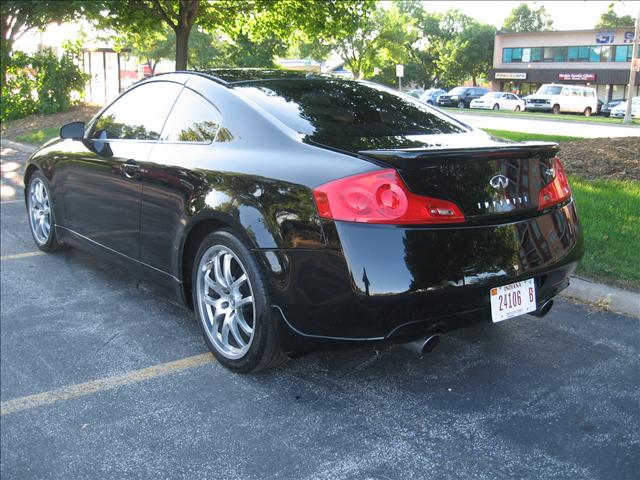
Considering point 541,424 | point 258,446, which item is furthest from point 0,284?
point 541,424

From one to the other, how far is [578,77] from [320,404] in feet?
200

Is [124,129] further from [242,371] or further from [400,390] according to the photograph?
[400,390]

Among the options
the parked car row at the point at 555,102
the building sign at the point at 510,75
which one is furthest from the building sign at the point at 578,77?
the parked car row at the point at 555,102

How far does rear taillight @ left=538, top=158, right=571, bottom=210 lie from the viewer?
332cm

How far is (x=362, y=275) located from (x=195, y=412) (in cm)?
106

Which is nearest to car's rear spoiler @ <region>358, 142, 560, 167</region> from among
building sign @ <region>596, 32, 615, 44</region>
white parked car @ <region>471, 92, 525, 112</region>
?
white parked car @ <region>471, 92, 525, 112</region>

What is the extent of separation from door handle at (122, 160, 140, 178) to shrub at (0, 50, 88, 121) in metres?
15.5

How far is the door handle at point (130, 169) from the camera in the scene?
13.6 ft

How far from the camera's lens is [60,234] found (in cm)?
537

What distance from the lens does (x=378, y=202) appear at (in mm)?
2855

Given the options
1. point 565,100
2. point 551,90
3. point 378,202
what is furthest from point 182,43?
point 551,90

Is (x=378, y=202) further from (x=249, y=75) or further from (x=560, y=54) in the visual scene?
(x=560, y=54)

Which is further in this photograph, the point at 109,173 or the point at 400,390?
the point at 109,173

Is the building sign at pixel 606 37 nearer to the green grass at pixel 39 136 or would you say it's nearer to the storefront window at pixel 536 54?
the storefront window at pixel 536 54
